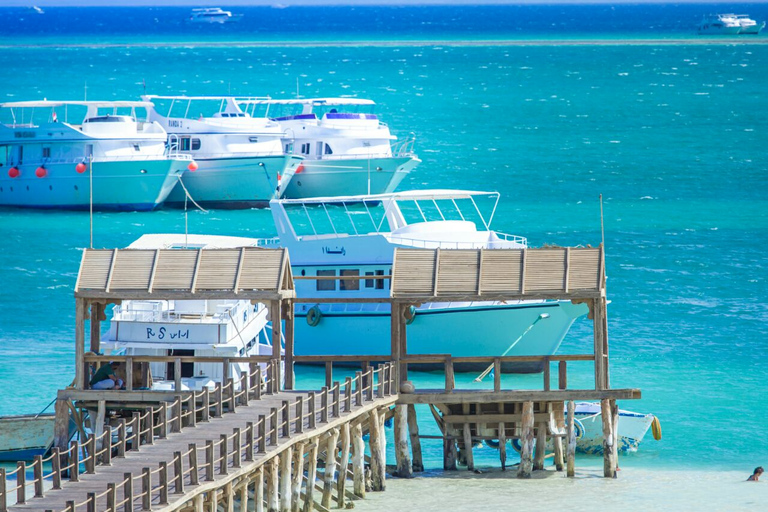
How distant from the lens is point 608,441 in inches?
1265

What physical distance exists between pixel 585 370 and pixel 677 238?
25.2 meters

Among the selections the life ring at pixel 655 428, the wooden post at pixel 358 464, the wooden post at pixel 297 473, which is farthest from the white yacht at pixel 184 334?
the life ring at pixel 655 428

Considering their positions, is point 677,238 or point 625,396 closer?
point 625,396

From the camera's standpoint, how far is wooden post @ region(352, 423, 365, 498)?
100ft

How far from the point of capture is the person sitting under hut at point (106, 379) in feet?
106

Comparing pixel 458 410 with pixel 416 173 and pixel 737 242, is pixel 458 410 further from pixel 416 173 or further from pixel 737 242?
pixel 416 173

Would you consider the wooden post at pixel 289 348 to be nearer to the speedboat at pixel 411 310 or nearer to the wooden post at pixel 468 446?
the wooden post at pixel 468 446

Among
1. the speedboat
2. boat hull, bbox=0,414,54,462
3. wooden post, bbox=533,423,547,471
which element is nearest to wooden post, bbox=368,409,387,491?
wooden post, bbox=533,423,547,471

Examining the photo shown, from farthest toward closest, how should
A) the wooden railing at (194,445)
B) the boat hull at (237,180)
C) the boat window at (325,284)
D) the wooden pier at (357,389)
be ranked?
the boat hull at (237,180) < the boat window at (325,284) < the wooden pier at (357,389) < the wooden railing at (194,445)

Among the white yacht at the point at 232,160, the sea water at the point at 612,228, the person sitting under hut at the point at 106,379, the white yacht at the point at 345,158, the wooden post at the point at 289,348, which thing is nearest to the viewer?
the person sitting under hut at the point at 106,379

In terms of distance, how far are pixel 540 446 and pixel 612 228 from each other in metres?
38.7

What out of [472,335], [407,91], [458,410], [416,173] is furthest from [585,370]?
[407,91]

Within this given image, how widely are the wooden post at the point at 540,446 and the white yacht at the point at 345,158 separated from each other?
42.1 m

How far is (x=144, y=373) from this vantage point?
33.2 meters
